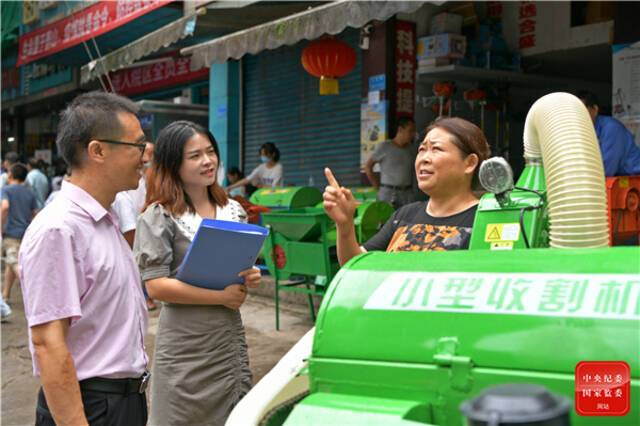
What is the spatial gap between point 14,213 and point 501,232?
8356 mm

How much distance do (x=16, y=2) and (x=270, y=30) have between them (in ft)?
41.3

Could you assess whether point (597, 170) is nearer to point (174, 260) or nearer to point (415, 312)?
point (415, 312)

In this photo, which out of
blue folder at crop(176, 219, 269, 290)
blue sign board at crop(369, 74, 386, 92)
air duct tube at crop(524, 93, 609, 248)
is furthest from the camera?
blue sign board at crop(369, 74, 386, 92)

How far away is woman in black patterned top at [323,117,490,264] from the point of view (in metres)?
2.56

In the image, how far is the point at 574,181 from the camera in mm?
2000

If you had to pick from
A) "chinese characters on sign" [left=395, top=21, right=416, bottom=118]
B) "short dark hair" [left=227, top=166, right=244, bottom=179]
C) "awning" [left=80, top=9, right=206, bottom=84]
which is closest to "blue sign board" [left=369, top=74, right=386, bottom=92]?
"chinese characters on sign" [left=395, top=21, right=416, bottom=118]

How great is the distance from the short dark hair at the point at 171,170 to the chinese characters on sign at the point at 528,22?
737 cm

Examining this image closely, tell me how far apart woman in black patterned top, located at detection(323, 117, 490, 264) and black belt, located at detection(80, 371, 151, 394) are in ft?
2.75

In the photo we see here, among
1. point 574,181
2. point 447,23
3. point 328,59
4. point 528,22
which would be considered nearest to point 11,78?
point 328,59

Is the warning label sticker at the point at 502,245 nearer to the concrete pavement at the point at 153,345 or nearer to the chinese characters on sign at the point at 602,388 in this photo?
the chinese characters on sign at the point at 602,388

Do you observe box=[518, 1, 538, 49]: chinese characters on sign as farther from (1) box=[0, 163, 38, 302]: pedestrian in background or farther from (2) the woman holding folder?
(2) the woman holding folder

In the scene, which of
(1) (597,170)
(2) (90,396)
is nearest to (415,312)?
(1) (597,170)

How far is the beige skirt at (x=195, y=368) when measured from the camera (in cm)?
269

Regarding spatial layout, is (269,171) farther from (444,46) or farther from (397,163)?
(444,46)
